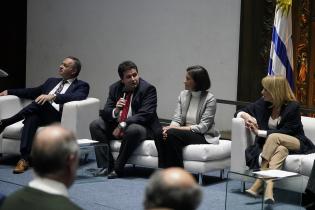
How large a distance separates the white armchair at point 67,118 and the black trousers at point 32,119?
5.3 inches

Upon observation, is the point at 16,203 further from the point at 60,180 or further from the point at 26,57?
the point at 26,57

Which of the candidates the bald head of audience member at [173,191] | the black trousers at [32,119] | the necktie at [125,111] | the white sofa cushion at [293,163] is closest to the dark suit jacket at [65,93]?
the black trousers at [32,119]

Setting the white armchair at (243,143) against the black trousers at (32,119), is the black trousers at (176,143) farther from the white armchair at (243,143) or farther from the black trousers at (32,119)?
the black trousers at (32,119)

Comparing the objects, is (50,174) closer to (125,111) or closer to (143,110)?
(143,110)

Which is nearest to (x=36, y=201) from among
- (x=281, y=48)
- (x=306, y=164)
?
(x=306, y=164)

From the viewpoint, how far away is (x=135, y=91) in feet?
22.1

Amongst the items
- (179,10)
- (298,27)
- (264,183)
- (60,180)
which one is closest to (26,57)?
(179,10)

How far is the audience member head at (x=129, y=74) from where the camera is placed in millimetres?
6594

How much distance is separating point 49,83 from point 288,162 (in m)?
2.94

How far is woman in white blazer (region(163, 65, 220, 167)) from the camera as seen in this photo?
6340 millimetres

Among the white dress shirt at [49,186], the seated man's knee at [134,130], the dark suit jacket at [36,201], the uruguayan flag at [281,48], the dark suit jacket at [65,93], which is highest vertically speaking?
the uruguayan flag at [281,48]

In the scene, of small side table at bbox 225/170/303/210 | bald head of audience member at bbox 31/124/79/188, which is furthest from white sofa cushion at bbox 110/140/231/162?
bald head of audience member at bbox 31/124/79/188

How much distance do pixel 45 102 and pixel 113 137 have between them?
82 cm

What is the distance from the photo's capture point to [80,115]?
23.1ft
